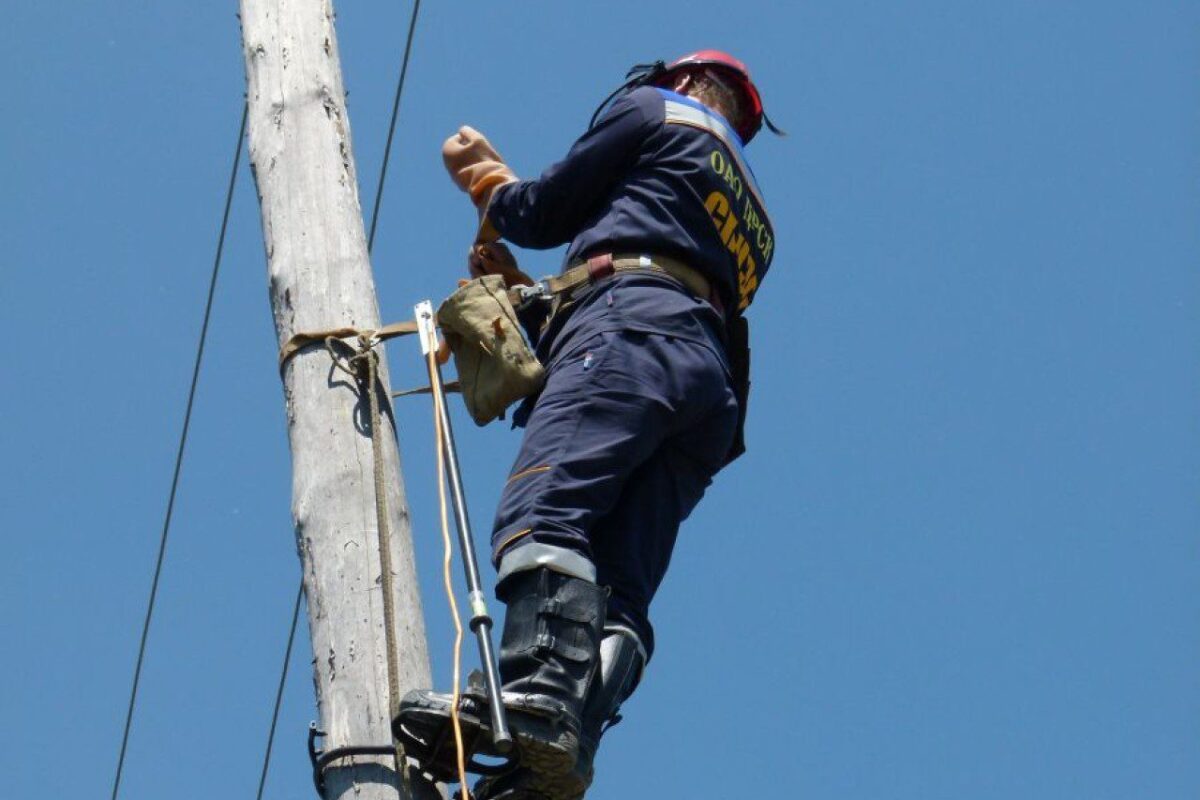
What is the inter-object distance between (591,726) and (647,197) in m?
1.27

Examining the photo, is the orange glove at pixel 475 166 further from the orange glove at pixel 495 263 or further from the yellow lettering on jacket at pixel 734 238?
the yellow lettering on jacket at pixel 734 238

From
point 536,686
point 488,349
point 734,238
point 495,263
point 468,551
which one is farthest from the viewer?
point 495,263

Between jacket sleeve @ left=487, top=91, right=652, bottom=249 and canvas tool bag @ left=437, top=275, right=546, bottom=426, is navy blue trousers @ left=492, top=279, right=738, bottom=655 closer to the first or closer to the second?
canvas tool bag @ left=437, top=275, right=546, bottom=426

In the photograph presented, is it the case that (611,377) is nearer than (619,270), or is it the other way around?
(611,377)

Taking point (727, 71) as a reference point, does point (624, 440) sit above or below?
below

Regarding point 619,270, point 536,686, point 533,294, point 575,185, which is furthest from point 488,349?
point 536,686

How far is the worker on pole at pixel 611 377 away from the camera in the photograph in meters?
4.05

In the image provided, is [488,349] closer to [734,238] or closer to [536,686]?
[734,238]

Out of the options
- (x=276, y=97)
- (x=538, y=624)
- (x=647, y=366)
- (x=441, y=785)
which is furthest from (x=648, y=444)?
(x=276, y=97)

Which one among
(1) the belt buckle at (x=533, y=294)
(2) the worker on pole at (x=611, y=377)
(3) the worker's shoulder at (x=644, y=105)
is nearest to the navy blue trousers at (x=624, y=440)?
(2) the worker on pole at (x=611, y=377)

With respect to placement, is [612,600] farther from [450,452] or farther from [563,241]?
[563,241]

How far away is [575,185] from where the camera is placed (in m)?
4.80

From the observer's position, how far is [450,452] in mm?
4371

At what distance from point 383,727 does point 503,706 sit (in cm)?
26
